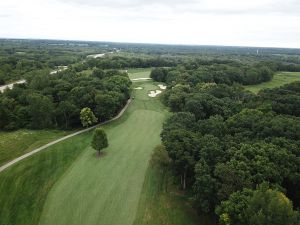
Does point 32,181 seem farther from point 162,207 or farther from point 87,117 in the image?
point 87,117

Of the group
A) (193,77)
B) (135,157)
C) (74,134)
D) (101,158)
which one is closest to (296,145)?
(135,157)

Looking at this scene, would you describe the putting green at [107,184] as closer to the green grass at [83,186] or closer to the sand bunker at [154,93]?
the green grass at [83,186]

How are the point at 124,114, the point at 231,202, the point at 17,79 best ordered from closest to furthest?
the point at 231,202
the point at 124,114
the point at 17,79

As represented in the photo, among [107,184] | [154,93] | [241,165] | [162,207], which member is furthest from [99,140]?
[154,93]

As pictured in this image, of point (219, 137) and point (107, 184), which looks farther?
point (219, 137)

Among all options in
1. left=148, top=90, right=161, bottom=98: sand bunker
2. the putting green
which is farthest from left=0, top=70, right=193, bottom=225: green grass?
left=148, top=90, right=161, bottom=98: sand bunker

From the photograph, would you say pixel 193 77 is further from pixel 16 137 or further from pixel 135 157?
pixel 16 137

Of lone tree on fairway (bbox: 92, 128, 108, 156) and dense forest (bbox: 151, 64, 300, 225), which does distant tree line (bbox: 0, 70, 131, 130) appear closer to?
lone tree on fairway (bbox: 92, 128, 108, 156)
